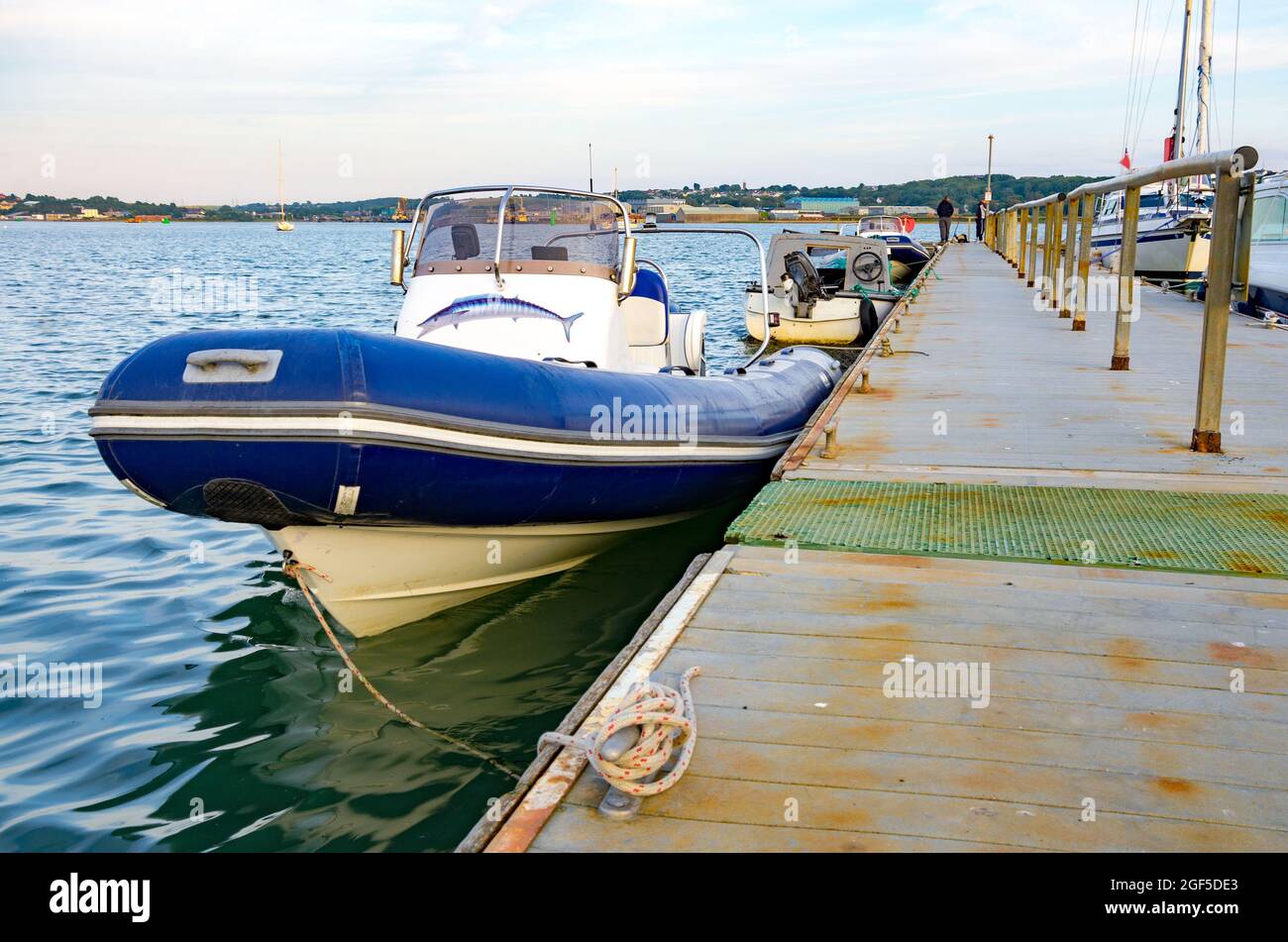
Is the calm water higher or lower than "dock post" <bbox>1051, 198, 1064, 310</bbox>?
lower

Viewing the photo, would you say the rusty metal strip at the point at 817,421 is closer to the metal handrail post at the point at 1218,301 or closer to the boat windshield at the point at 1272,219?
the metal handrail post at the point at 1218,301

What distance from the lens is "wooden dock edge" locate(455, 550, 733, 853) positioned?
2531mm

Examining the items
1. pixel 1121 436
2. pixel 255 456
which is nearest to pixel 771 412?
pixel 1121 436

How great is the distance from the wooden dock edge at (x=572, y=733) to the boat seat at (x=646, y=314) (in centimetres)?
466

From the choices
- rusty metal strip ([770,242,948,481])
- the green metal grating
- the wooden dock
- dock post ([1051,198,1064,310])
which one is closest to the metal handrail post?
the wooden dock

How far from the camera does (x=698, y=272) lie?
5003cm

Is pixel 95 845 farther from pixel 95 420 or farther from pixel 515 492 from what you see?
pixel 515 492

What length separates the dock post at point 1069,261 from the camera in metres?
12.0

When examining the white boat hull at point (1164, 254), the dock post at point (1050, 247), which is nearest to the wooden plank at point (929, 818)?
the dock post at point (1050, 247)

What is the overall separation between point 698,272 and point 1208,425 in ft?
147

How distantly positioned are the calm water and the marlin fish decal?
5.37ft

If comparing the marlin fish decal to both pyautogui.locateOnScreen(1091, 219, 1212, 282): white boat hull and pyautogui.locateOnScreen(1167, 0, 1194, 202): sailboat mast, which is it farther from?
pyautogui.locateOnScreen(1167, 0, 1194, 202): sailboat mast

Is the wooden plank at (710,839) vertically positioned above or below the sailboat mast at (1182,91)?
below
